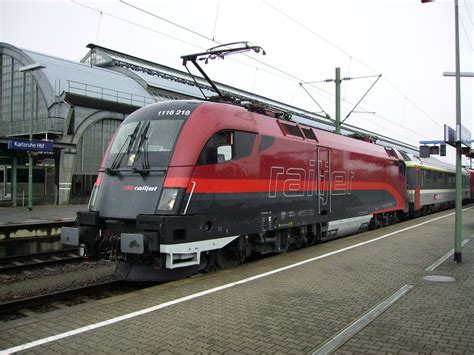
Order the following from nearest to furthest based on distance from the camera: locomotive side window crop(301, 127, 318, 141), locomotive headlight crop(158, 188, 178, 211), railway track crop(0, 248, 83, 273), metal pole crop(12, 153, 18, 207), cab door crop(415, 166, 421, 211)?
locomotive headlight crop(158, 188, 178, 211) < railway track crop(0, 248, 83, 273) < locomotive side window crop(301, 127, 318, 141) < cab door crop(415, 166, 421, 211) < metal pole crop(12, 153, 18, 207)

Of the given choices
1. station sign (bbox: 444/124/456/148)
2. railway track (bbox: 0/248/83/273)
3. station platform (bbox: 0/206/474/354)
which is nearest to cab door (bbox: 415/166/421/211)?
station sign (bbox: 444/124/456/148)

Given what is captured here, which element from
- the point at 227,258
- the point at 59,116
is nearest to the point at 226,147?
the point at 227,258

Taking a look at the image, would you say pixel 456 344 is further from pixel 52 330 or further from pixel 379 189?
pixel 379 189

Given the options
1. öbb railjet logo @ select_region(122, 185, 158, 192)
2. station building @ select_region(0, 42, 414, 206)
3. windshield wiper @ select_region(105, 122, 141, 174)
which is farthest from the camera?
station building @ select_region(0, 42, 414, 206)

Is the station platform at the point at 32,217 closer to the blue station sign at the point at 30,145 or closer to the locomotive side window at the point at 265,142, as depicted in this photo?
the blue station sign at the point at 30,145

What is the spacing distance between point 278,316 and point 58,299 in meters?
3.86

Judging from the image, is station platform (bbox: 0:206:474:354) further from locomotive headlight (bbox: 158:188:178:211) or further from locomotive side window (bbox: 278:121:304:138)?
locomotive side window (bbox: 278:121:304:138)

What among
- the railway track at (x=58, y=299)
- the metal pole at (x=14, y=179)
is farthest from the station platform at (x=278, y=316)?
the metal pole at (x=14, y=179)

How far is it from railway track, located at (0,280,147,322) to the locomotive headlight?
76.7 inches

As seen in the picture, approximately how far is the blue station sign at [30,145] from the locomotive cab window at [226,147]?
17.3m

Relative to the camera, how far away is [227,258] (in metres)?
8.66

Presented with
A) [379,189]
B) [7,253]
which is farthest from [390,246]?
[7,253]

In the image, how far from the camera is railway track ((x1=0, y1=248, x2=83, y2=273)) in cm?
992

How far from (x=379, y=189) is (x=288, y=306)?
1105 cm
